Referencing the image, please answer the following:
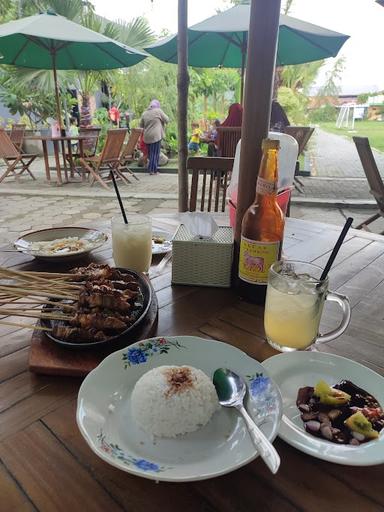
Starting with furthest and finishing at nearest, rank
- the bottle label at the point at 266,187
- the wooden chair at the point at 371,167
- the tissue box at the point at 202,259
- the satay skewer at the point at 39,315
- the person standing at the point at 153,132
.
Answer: the person standing at the point at 153,132 < the wooden chair at the point at 371,167 < the tissue box at the point at 202,259 < the bottle label at the point at 266,187 < the satay skewer at the point at 39,315

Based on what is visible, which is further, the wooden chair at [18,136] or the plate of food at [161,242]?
the wooden chair at [18,136]

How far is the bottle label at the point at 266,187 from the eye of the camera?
0.88 m

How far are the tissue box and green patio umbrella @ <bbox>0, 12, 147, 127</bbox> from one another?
5274 mm

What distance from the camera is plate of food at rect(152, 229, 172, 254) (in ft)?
4.38

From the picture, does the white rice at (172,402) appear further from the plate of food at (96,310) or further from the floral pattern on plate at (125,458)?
the plate of food at (96,310)

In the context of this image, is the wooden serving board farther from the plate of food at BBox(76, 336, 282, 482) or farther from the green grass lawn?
the green grass lawn

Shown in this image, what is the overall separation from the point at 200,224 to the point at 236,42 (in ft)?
16.6

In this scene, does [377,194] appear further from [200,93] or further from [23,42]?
[200,93]

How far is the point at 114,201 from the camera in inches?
223

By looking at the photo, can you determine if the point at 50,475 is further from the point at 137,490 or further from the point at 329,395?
the point at 329,395

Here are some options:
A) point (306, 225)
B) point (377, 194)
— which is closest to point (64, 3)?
point (377, 194)

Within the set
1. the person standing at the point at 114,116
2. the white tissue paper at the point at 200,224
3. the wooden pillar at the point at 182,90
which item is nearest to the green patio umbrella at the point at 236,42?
the wooden pillar at the point at 182,90

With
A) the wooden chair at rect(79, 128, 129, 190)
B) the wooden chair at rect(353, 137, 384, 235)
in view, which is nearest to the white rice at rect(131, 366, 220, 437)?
the wooden chair at rect(353, 137, 384, 235)

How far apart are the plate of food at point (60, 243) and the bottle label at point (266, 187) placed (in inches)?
25.1
